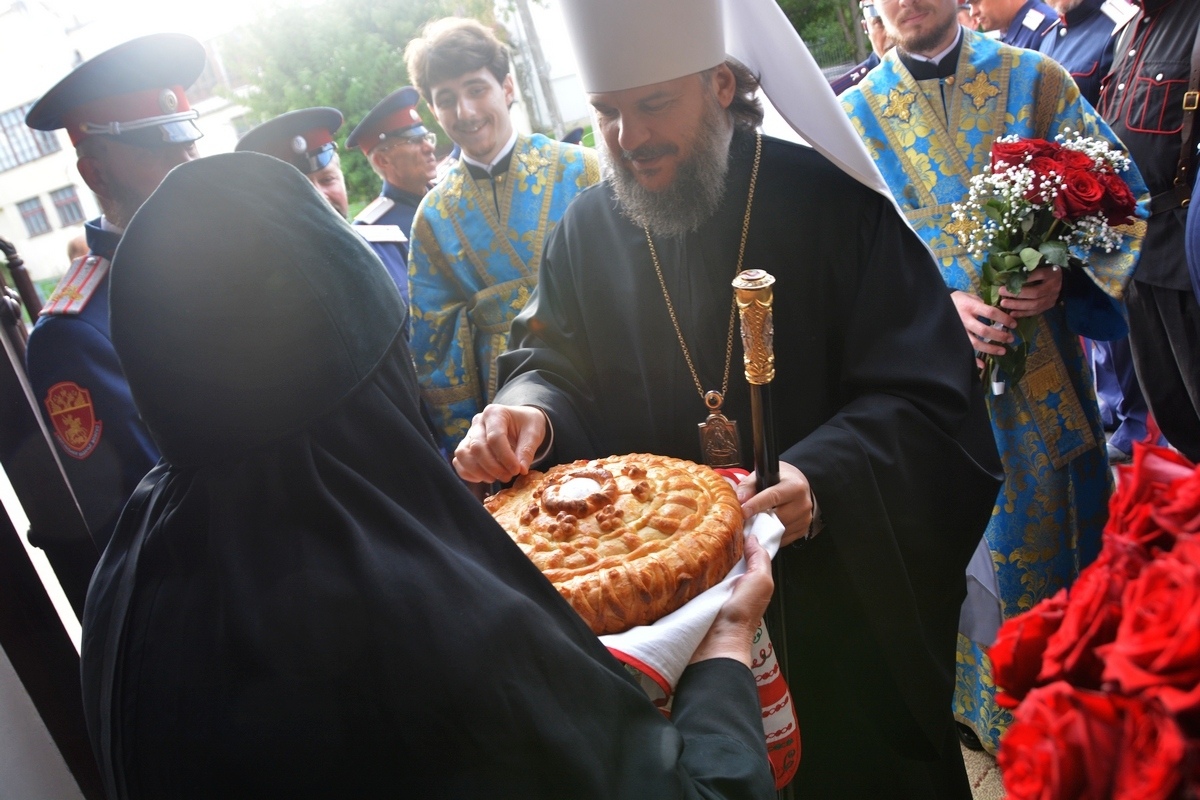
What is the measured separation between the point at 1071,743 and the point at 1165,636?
0.10m

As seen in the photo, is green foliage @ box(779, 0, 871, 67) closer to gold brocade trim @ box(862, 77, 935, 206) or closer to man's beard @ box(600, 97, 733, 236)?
gold brocade trim @ box(862, 77, 935, 206)

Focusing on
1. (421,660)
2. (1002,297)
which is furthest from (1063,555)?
(421,660)

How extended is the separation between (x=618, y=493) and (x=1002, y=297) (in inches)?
76.4

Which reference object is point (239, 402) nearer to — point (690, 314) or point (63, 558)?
point (690, 314)

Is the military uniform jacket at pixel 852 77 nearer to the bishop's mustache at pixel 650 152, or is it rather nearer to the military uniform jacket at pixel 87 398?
the bishop's mustache at pixel 650 152

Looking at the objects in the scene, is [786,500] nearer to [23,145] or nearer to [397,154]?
[23,145]

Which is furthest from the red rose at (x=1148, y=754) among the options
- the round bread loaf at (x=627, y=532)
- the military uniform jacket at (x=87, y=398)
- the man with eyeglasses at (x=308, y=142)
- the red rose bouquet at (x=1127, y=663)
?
the man with eyeglasses at (x=308, y=142)

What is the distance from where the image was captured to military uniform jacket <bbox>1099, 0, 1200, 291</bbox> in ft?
12.9

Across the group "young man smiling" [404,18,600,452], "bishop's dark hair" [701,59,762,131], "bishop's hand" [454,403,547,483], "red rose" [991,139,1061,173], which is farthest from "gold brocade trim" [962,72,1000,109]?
"bishop's hand" [454,403,547,483]

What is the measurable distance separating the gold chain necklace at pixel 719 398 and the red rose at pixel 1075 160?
1.10 metres

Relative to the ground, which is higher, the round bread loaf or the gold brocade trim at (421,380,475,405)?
the round bread loaf

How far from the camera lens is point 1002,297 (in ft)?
9.97

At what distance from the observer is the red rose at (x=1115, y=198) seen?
2.81 m

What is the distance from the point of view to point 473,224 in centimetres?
458
